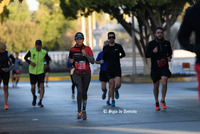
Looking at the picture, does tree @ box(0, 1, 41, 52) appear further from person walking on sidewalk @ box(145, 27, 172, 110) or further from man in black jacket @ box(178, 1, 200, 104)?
man in black jacket @ box(178, 1, 200, 104)

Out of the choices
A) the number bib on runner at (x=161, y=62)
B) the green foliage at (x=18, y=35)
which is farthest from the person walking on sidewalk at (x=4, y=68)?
the green foliage at (x=18, y=35)

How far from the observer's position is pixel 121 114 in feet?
31.1

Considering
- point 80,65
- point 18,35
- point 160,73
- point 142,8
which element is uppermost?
point 18,35

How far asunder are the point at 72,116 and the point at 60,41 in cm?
7570

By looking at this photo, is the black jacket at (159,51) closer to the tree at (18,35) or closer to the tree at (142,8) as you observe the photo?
the tree at (142,8)

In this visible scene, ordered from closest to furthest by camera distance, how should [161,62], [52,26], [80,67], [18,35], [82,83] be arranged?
[80,67], [82,83], [161,62], [18,35], [52,26]

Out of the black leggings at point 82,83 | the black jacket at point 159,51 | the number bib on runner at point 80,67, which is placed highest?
the black jacket at point 159,51

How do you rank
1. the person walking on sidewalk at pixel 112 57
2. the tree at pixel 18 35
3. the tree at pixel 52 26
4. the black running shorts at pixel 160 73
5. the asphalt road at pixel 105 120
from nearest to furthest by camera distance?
the asphalt road at pixel 105 120, the black running shorts at pixel 160 73, the person walking on sidewalk at pixel 112 57, the tree at pixel 18 35, the tree at pixel 52 26

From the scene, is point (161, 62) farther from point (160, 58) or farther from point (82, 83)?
point (82, 83)

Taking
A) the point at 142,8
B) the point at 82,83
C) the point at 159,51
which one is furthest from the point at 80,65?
the point at 142,8

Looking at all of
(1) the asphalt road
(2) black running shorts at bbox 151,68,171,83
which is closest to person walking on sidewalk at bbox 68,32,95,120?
(1) the asphalt road

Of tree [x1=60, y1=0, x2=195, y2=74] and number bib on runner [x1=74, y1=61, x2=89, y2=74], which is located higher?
tree [x1=60, y1=0, x2=195, y2=74]

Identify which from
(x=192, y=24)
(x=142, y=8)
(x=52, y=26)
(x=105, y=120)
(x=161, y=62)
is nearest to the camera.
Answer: (x=192, y=24)

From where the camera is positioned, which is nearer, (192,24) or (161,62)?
(192,24)
